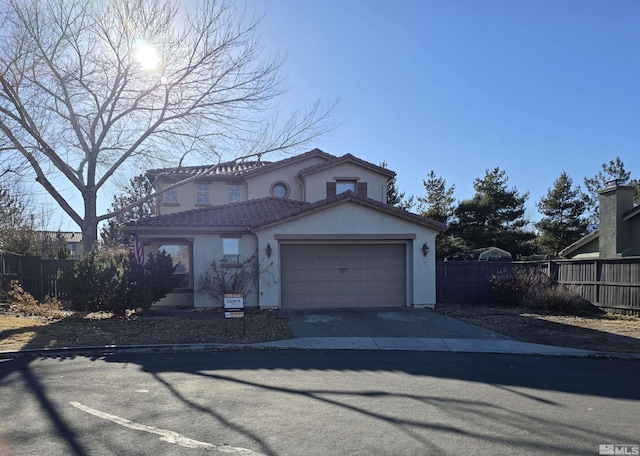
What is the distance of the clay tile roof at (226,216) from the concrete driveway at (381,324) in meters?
3.91

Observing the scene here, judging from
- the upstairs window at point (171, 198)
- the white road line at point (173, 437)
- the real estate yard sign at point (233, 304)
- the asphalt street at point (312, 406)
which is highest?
the upstairs window at point (171, 198)

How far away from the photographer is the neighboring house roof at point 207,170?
20.8 m

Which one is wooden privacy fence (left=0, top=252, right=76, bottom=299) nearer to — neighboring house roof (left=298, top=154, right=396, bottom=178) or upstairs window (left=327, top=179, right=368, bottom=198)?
neighboring house roof (left=298, top=154, right=396, bottom=178)

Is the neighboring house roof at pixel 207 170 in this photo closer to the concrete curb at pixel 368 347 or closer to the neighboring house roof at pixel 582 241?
the concrete curb at pixel 368 347

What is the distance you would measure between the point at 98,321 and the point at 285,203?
9507mm

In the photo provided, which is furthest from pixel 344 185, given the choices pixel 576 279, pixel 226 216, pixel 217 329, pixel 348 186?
pixel 217 329

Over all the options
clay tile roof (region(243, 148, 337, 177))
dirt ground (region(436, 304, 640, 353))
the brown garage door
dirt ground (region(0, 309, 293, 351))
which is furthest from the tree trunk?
dirt ground (region(436, 304, 640, 353))

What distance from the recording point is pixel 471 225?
38.2m

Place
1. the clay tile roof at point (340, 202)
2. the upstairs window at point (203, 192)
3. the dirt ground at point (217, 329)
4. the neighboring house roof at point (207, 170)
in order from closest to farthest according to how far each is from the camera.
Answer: the dirt ground at point (217, 329) → the clay tile roof at point (340, 202) → the neighboring house roof at point (207, 170) → the upstairs window at point (203, 192)

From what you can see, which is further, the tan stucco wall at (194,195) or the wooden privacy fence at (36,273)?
the tan stucco wall at (194,195)

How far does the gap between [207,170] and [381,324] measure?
12.0 m

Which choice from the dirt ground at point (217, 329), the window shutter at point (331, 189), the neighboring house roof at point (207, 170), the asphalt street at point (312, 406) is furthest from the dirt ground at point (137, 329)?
the window shutter at point (331, 189)

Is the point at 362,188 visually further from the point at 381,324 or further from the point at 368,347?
the point at 368,347

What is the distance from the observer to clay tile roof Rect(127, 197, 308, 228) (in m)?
16.4
